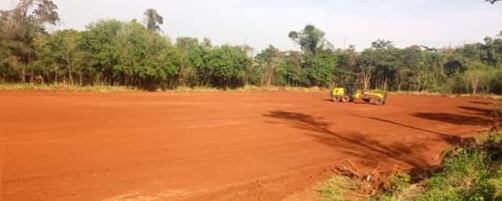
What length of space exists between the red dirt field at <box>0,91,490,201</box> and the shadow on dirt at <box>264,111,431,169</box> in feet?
0.09

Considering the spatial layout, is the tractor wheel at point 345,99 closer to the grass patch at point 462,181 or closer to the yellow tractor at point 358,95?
the yellow tractor at point 358,95

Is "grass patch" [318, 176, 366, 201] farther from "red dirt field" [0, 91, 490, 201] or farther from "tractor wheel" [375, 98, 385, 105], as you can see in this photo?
"tractor wheel" [375, 98, 385, 105]

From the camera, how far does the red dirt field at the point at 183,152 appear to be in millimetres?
7863

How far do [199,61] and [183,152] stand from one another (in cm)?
3782

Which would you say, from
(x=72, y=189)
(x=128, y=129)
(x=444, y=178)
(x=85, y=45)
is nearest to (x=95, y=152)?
(x=72, y=189)

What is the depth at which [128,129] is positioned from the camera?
46.6 ft

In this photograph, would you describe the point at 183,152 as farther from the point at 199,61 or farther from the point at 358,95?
the point at 199,61

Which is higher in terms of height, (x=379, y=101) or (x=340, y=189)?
(x=379, y=101)

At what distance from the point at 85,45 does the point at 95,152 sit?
3057cm

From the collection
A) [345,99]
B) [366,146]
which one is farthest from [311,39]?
[366,146]

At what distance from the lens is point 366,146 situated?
45.4ft

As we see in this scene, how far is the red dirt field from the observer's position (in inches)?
Answer: 310

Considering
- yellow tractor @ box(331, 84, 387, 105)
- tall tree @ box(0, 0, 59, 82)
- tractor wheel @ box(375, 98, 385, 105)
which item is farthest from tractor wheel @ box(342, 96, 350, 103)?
tall tree @ box(0, 0, 59, 82)

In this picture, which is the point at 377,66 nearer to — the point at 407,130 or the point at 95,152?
the point at 407,130
